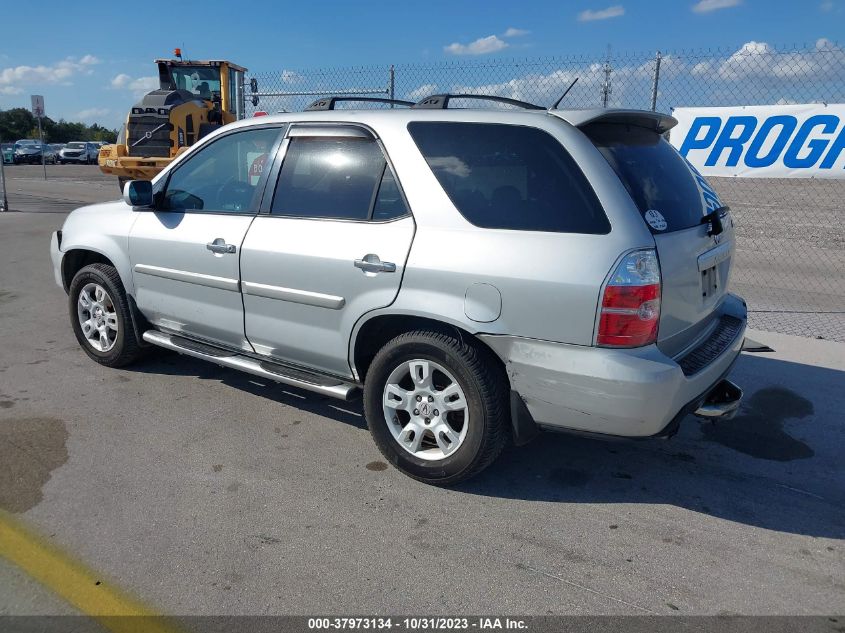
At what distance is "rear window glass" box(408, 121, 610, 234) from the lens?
3.21 meters

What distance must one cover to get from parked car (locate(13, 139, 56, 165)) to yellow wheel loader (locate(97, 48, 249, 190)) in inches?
1285

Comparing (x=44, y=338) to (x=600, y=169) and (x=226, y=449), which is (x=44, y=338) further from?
(x=600, y=169)

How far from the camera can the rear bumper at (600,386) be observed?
10.0ft

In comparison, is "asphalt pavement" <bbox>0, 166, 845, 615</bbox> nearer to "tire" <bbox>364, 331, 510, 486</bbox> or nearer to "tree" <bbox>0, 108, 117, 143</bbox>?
"tire" <bbox>364, 331, 510, 486</bbox>

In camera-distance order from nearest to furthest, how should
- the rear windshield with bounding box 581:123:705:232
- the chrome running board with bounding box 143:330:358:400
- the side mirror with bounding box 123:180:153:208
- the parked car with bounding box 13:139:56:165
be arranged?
the rear windshield with bounding box 581:123:705:232 < the chrome running board with bounding box 143:330:358:400 < the side mirror with bounding box 123:180:153:208 < the parked car with bounding box 13:139:56:165

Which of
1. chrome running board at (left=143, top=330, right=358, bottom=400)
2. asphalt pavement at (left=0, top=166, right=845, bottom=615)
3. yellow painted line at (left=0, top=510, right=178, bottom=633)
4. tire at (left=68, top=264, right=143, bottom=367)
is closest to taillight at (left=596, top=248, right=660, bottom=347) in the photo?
asphalt pavement at (left=0, top=166, right=845, bottom=615)

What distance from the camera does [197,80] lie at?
17.0 metres

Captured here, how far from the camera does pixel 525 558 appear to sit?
3.04 m

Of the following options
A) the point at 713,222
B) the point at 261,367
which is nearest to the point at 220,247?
the point at 261,367

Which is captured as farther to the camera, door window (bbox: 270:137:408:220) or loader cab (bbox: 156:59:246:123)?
loader cab (bbox: 156:59:246:123)

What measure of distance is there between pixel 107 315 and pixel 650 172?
12.8ft

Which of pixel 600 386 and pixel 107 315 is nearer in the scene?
pixel 600 386

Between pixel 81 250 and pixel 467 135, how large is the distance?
133 inches

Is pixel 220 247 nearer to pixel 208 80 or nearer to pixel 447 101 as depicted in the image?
pixel 447 101
